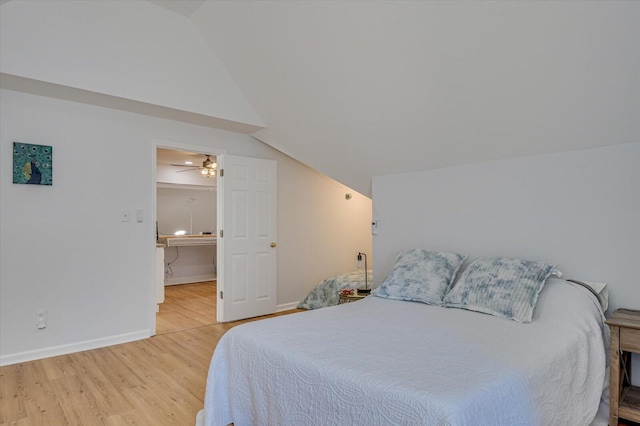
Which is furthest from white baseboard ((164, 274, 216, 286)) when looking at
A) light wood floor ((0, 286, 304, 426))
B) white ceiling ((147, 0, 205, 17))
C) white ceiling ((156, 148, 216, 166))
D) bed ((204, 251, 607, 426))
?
bed ((204, 251, 607, 426))

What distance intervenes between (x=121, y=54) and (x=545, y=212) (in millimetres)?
3670

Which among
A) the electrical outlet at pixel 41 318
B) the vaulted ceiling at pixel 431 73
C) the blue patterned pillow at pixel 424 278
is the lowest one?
the electrical outlet at pixel 41 318

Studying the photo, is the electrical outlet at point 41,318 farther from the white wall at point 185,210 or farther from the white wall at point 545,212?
the white wall at point 185,210

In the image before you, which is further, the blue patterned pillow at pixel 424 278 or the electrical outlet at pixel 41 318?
the electrical outlet at pixel 41 318

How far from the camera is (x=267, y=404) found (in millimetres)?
1732

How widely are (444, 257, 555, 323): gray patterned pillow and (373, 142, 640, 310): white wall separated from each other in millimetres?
294

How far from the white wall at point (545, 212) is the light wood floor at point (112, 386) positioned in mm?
2240

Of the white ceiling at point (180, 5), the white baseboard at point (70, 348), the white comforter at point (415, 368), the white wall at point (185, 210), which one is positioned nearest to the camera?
the white comforter at point (415, 368)

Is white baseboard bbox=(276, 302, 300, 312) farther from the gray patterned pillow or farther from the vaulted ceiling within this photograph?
the gray patterned pillow

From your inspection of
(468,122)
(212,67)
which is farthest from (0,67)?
(468,122)

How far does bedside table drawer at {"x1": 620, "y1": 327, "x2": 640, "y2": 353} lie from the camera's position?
196 centimetres

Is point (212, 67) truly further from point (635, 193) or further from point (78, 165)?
point (635, 193)

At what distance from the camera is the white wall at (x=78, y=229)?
308 centimetres

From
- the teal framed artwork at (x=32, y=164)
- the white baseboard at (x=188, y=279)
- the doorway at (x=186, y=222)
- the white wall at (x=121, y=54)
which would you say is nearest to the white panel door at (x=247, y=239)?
the white wall at (x=121, y=54)
